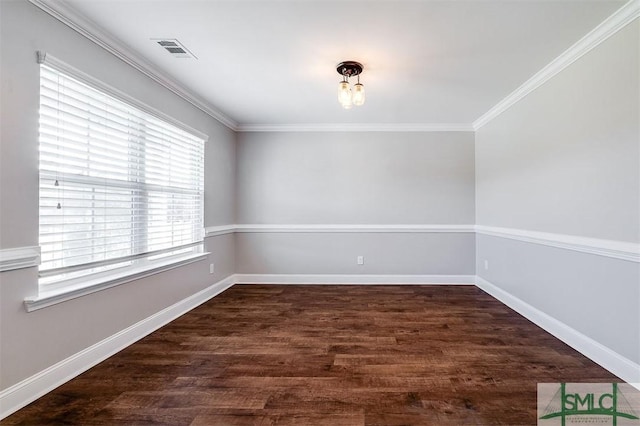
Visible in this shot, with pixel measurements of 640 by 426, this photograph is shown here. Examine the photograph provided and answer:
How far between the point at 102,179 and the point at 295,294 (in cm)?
256

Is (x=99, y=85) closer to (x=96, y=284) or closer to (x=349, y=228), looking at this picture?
(x=96, y=284)

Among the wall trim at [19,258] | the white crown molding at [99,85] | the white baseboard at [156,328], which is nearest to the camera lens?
the wall trim at [19,258]

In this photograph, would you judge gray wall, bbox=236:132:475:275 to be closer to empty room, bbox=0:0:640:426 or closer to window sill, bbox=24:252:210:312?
empty room, bbox=0:0:640:426

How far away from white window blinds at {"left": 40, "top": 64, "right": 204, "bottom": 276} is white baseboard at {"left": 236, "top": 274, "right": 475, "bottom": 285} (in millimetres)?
1588

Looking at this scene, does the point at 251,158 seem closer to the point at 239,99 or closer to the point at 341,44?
the point at 239,99

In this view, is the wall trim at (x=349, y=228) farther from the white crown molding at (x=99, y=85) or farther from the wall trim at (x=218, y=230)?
the white crown molding at (x=99, y=85)

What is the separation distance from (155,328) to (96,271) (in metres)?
0.84

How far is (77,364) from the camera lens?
6.61ft

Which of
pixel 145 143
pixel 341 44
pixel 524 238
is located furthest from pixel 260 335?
pixel 524 238

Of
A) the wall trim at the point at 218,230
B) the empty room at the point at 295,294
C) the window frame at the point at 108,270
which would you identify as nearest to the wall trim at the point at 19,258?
the empty room at the point at 295,294

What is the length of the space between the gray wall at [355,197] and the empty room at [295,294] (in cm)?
59

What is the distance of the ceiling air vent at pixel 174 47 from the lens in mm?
2272

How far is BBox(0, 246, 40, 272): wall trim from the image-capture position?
1.59 m

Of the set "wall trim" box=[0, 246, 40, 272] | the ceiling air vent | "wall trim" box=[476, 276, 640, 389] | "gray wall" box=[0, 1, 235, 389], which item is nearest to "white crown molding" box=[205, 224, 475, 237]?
"wall trim" box=[476, 276, 640, 389]
